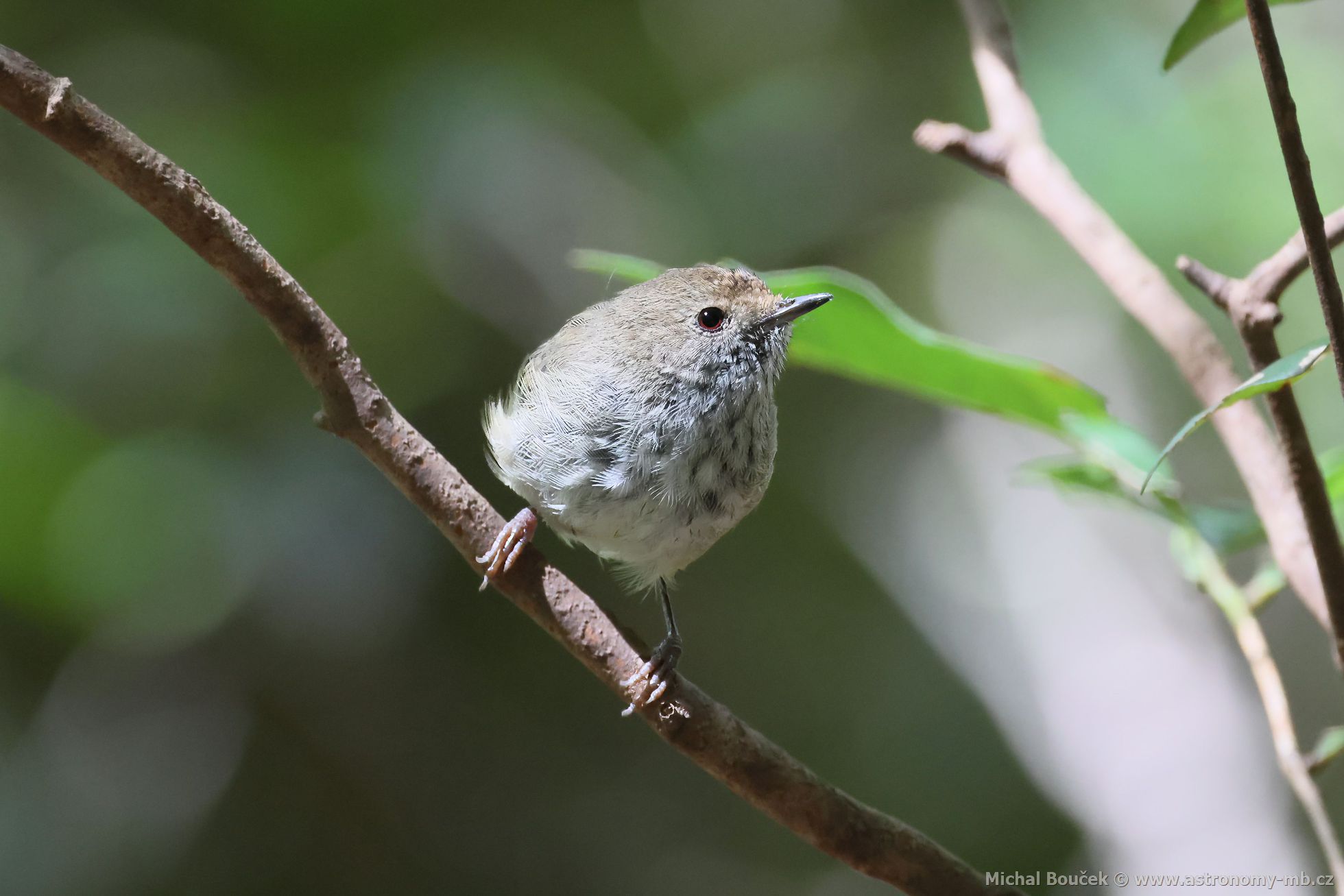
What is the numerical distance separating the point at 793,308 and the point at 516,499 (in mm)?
1889

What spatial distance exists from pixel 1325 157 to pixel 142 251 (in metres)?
4.14

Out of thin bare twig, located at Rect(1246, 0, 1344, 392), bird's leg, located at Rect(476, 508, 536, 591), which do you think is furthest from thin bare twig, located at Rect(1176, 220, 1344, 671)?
bird's leg, located at Rect(476, 508, 536, 591)

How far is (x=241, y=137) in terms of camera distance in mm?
3529

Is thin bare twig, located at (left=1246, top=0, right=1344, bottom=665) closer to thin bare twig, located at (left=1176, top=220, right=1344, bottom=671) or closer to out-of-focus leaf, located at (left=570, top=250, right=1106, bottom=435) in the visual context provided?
thin bare twig, located at (left=1176, top=220, right=1344, bottom=671)

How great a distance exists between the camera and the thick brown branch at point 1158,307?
4.68ft

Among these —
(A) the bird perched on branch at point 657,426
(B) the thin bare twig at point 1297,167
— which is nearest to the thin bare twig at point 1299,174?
(B) the thin bare twig at point 1297,167

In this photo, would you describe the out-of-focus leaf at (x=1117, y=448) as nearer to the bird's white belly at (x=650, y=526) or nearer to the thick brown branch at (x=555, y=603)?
the bird's white belly at (x=650, y=526)

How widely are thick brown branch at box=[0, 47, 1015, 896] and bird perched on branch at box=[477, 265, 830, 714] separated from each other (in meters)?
0.11

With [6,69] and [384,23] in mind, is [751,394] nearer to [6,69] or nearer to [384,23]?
[6,69]

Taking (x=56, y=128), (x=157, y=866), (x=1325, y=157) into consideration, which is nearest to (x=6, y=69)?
(x=56, y=128)

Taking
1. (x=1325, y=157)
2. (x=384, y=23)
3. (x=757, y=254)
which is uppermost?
(x=384, y=23)

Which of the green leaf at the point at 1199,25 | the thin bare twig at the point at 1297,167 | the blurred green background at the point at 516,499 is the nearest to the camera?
the thin bare twig at the point at 1297,167

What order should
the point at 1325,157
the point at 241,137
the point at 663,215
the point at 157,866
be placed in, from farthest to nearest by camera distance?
1. the point at 663,215
2. the point at 1325,157
3. the point at 241,137
4. the point at 157,866

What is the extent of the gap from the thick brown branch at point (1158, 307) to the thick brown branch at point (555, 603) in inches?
24.8
